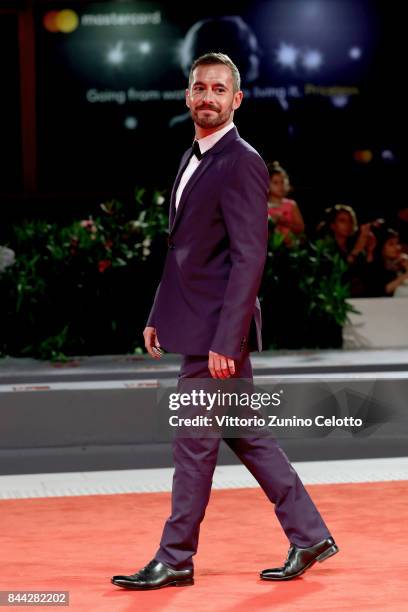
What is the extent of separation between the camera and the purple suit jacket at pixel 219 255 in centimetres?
441

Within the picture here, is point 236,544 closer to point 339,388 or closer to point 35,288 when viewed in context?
point 339,388

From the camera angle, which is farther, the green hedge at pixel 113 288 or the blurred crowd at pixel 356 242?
the blurred crowd at pixel 356 242

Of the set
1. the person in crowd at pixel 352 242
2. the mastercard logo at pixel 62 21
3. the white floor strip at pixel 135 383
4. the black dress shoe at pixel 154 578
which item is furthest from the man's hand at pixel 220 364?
the mastercard logo at pixel 62 21

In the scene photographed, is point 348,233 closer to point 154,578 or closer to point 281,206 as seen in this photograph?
point 281,206

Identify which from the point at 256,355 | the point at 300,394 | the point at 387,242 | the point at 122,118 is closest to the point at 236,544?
the point at 300,394

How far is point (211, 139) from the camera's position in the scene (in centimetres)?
457

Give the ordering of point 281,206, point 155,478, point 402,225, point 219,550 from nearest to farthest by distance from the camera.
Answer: point 219,550
point 155,478
point 281,206
point 402,225

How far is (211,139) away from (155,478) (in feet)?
8.86

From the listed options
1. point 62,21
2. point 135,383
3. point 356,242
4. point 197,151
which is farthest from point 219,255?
point 62,21

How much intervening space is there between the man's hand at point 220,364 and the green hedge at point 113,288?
15.0 feet

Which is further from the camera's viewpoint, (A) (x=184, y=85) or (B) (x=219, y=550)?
(A) (x=184, y=85)

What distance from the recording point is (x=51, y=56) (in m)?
12.6

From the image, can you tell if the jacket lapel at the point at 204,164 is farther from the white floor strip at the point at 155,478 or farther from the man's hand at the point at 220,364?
the white floor strip at the point at 155,478

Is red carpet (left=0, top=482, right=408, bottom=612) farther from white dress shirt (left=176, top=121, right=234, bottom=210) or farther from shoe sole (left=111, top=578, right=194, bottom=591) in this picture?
white dress shirt (left=176, top=121, right=234, bottom=210)
